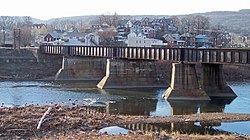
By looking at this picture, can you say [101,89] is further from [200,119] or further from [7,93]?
[200,119]

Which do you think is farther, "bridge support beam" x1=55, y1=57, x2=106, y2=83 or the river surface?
"bridge support beam" x1=55, y1=57, x2=106, y2=83

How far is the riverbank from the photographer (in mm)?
25125

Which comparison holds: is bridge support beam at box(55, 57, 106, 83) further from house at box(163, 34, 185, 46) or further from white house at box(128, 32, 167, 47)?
house at box(163, 34, 185, 46)

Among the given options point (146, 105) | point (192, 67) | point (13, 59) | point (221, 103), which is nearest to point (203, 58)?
point (192, 67)

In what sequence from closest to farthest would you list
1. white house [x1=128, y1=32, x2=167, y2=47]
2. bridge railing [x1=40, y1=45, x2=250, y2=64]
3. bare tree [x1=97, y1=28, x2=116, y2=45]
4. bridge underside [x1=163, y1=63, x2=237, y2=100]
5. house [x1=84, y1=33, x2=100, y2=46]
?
bridge railing [x1=40, y1=45, x2=250, y2=64] < bridge underside [x1=163, y1=63, x2=237, y2=100] < white house [x1=128, y1=32, x2=167, y2=47] < house [x1=84, y1=33, x2=100, y2=46] < bare tree [x1=97, y1=28, x2=116, y2=45]

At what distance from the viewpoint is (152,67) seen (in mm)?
64812

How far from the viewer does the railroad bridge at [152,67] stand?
155 ft

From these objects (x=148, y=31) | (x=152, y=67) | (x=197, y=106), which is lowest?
(x=197, y=106)

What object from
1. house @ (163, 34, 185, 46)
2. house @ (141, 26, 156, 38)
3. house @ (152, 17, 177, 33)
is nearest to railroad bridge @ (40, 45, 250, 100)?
house @ (163, 34, 185, 46)

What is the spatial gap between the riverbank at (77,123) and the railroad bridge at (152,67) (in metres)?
11.3

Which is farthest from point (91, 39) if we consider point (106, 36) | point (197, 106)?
point (197, 106)

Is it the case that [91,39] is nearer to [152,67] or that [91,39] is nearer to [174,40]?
[174,40]

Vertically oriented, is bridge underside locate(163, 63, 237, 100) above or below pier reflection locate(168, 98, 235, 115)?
above

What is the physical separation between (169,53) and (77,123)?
2511 cm
